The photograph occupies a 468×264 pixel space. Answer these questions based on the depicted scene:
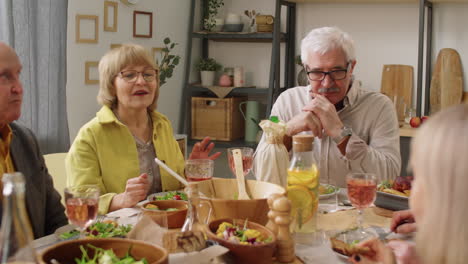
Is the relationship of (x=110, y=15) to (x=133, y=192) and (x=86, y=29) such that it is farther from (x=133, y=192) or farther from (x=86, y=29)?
(x=133, y=192)

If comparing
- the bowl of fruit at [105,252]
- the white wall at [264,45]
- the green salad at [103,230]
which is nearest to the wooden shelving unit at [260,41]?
the white wall at [264,45]

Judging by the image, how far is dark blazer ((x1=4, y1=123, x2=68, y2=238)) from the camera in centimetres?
187

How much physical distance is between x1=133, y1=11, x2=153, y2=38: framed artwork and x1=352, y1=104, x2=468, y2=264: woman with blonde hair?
3.42 meters

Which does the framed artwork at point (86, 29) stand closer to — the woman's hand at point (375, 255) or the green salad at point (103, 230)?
the green salad at point (103, 230)

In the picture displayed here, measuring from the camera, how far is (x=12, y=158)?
6.07 feet

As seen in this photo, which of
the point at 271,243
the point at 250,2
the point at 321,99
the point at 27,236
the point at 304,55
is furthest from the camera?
the point at 250,2

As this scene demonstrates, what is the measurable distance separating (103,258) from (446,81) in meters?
3.42

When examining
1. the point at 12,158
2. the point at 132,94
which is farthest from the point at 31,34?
the point at 12,158

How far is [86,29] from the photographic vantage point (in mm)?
3738

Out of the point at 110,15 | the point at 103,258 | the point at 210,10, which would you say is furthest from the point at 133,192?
the point at 210,10

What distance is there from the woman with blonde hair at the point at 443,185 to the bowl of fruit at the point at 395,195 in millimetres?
887

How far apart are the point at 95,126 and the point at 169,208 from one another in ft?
2.35

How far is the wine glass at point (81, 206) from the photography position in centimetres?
145

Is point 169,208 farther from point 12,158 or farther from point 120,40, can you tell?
point 120,40
